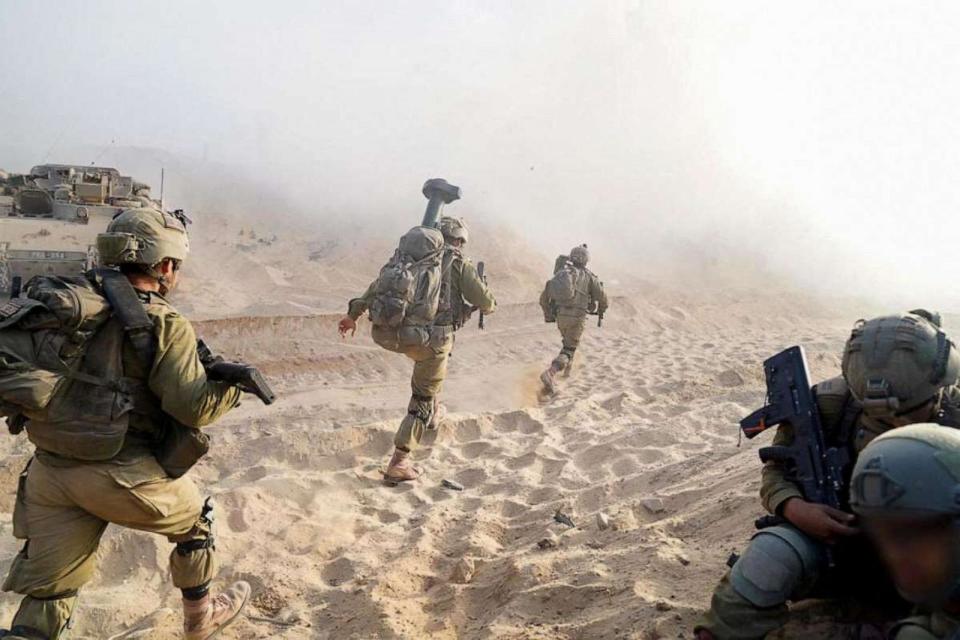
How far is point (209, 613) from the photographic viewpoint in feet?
9.89

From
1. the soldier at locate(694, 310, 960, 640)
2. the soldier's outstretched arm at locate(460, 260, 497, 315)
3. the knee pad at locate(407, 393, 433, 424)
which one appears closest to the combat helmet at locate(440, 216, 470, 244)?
the soldier's outstretched arm at locate(460, 260, 497, 315)

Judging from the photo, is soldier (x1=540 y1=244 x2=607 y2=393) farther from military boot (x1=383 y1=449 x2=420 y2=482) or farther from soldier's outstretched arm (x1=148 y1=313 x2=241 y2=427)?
soldier's outstretched arm (x1=148 y1=313 x2=241 y2=427)

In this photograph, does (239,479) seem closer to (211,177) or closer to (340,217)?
(340,217)

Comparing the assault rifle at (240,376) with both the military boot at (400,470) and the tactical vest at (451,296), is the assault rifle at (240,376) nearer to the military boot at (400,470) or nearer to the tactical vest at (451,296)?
the military boot at (400,470)

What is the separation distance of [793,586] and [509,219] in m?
19.9

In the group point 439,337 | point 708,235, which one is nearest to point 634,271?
point 708,235

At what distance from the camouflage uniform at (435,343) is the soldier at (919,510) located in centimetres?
402

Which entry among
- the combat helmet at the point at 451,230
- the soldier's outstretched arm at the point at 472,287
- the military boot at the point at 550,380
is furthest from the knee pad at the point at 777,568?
the military boot at the point at 550,380

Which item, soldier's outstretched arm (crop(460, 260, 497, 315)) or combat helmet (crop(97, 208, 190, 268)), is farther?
soldier's outstretched arm (crop(460, 260, 497, 315))

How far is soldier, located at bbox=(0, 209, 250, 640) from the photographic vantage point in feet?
7.92

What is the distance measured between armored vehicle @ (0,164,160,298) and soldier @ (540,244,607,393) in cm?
528

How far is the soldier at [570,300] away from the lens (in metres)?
8.66

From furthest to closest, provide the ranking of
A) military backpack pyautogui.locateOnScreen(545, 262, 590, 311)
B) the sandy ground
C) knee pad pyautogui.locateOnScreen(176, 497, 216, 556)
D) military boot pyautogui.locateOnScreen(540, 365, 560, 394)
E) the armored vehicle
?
1. the armored vehicle
2. military backpack pyautogui.locateOnScreen(545, 262, 590, 311)
3. military boot pyautogui.locateOnScreen(540, 365, 560, 394)
4. the sandy ground
5. knee pad pyautogui.locateOnScreen(176, 497, 216, 556)

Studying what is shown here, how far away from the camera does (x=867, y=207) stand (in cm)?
2167
